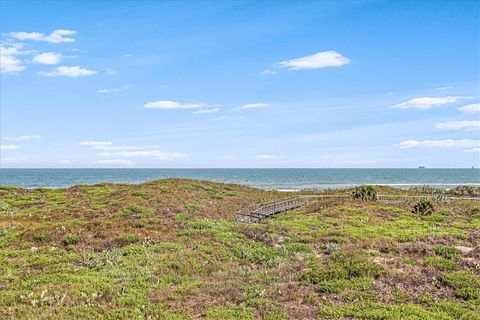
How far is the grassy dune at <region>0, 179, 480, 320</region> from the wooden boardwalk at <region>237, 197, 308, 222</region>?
189 inches

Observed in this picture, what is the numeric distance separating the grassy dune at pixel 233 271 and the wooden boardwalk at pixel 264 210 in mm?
4807

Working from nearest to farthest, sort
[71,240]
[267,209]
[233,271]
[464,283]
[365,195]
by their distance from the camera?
[464,283] < [233,271] < [71,240] < [267,209] < [365,195]

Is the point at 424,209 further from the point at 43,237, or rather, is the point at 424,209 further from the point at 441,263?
the point at 43,237

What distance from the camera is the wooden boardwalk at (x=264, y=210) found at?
33688 millimetres

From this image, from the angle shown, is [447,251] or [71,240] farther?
[71,240]

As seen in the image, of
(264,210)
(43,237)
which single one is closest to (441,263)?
(43,237)

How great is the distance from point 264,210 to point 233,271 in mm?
21908

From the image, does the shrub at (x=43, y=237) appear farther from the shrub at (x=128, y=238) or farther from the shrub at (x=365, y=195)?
the shrub at (x=365, y=195)

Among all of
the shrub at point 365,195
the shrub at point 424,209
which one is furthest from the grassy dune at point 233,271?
the shrub at point 365,195

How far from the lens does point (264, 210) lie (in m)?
38.9

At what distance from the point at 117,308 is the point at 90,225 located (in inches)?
544

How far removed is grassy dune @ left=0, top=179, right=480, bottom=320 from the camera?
12.9 m

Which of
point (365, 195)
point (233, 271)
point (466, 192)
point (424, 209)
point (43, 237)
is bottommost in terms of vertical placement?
point (233, 271)

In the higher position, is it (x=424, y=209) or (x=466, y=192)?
(x=466, y=192)
